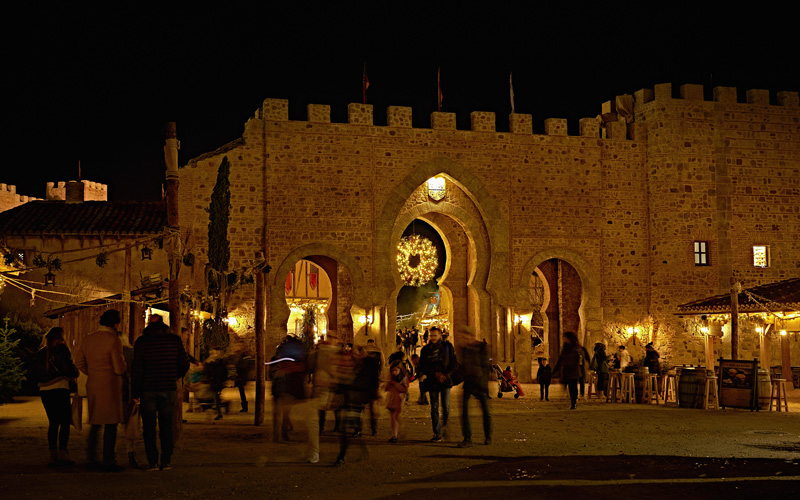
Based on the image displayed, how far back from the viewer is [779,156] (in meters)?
25.2

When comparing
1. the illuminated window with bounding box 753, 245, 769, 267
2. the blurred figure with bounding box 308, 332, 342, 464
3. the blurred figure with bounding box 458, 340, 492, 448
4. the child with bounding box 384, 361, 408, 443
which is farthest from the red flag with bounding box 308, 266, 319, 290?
the blurred figure with bounding box 308, 332, 342, 464

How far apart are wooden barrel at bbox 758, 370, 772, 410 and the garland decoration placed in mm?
12358

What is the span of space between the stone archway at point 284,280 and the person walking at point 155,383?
531 inches

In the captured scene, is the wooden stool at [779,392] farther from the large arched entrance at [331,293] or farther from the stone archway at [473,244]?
the large arched entrance at [331,293]

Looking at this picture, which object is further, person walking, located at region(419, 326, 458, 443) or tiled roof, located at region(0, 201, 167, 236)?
tiled roof, located at region(0, 201, 167, 236)

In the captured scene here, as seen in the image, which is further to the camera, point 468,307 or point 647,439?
point 468,307

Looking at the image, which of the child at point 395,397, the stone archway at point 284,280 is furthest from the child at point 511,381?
the child at point 395,397

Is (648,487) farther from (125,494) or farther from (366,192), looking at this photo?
(366,192)

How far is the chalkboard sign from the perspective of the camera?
15750mm

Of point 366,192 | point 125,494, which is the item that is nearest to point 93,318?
point 366,192

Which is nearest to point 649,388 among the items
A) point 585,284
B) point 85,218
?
point 585,284

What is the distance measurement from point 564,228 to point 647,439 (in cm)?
1370

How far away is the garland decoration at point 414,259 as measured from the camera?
26359 millimetres

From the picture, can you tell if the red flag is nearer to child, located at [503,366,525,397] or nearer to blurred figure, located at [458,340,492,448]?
child, located at [503,366,525,397]
